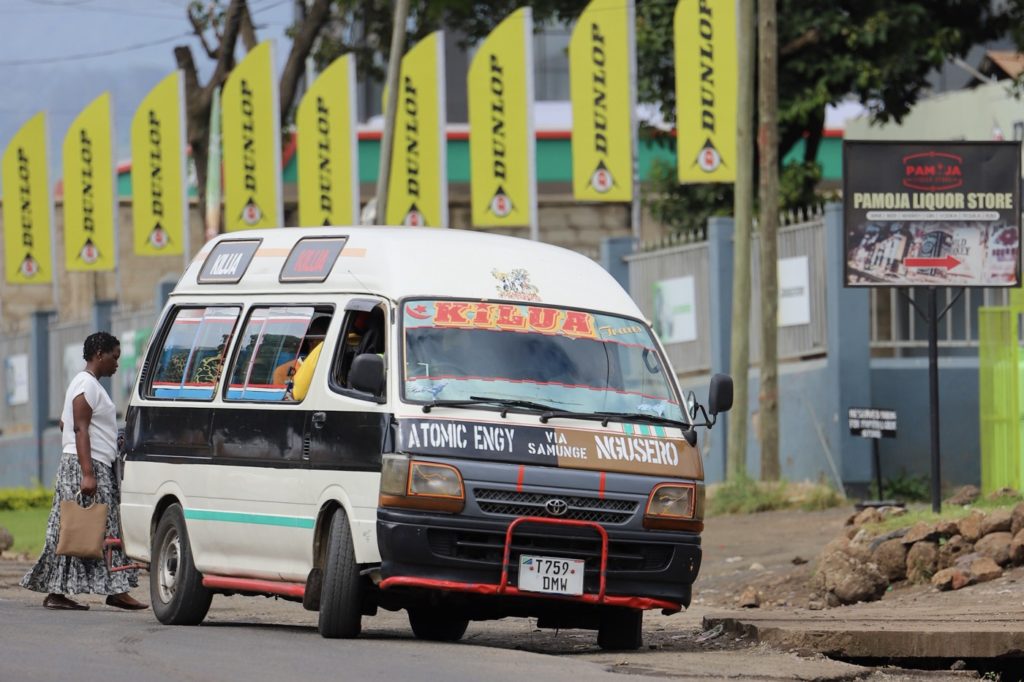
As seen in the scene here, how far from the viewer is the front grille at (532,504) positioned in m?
11.0

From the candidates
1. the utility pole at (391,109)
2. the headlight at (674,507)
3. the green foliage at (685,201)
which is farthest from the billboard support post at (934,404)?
the green foliage at (685,201)

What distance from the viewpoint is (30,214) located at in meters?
37.3

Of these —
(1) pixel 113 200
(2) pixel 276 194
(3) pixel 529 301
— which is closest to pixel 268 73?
(2) pixel 276 194

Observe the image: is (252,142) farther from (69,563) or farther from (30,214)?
(69,563)

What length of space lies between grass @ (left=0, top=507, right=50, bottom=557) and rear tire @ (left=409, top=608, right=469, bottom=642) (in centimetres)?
954

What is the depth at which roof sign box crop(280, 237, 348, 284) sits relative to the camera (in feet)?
40.4

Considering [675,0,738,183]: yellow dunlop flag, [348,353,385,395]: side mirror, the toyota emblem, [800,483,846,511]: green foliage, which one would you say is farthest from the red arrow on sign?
[675,0,738,183]: yellow dunlop flag

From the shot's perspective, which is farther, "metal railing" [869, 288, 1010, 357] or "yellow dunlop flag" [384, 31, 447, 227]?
"yellow dunlop flag" [384, 31, 447, 227]

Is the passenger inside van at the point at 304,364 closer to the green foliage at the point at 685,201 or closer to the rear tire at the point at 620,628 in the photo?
the rear tire at the point at 620,628

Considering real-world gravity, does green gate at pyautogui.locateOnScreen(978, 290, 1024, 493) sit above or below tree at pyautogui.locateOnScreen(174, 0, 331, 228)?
below

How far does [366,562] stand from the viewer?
1112cm

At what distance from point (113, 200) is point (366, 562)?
2541 cm

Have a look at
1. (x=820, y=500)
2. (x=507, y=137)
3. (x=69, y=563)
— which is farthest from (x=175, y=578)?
(x=507, y=137)

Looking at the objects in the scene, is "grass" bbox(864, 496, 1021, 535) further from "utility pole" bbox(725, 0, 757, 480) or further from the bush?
the bush
